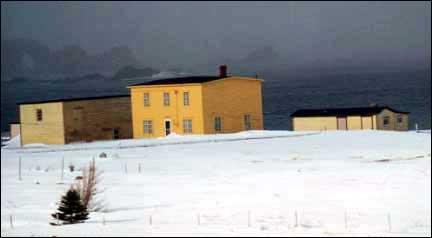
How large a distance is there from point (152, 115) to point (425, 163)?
16178 millimetres

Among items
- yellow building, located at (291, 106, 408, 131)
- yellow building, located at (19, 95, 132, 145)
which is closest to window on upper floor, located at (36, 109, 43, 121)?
yellow building, located at (19, 95, 132, 145)

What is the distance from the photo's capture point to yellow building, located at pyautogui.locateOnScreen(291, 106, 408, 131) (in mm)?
41000

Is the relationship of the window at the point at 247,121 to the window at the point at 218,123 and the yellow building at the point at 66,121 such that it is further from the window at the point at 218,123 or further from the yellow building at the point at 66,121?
the yellow building at the point at 66,121

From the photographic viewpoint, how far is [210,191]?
18.5 metres

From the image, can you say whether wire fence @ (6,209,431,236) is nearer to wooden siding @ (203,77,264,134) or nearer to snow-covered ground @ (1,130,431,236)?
snow-covered ground @ (1,130,431,236)

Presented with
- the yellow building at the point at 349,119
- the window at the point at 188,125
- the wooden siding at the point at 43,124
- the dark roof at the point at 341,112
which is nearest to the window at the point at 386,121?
the yellow building at the point at 349,119

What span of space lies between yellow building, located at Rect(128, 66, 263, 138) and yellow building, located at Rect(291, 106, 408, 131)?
518 cm

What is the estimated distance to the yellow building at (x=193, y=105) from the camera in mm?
35469

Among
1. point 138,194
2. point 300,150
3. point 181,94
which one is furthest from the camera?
point 181,94

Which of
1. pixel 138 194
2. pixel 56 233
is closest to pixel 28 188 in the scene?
pixel 138 194

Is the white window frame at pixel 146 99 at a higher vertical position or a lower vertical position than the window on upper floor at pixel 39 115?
higher

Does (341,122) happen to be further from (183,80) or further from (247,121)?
(183,80)

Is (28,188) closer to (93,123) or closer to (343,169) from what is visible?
(343,169)

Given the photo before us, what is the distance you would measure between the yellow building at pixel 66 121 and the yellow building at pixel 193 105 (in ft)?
6.78
